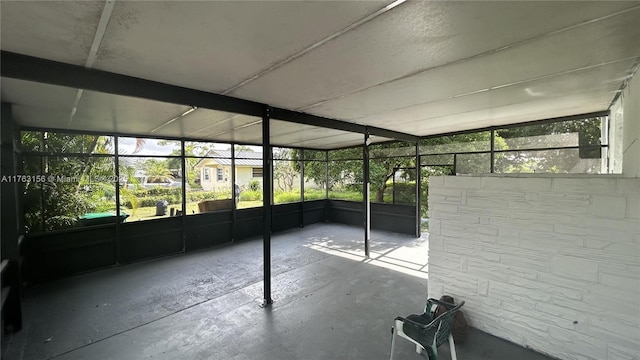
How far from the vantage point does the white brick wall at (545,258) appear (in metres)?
2.06

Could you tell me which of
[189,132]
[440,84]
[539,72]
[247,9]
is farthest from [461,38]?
[189,132]

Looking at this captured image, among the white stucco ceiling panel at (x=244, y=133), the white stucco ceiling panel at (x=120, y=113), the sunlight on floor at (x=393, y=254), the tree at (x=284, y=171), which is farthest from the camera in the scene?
the tree at (x=284, y=171)

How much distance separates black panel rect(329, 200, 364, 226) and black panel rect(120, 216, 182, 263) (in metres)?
5.06

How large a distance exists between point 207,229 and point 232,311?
3.56m

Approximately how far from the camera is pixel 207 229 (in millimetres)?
6512

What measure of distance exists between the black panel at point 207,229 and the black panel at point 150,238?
0.65ft

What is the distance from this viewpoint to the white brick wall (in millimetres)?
2064

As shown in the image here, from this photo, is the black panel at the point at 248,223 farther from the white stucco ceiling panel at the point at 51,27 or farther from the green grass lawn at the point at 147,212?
the white stucco ceiling panel at the point at 51,27

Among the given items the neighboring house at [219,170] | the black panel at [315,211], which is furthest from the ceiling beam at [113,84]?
the black panel at [315,211]

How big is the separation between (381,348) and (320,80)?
2.82 meters

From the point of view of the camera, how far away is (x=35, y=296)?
154 inches

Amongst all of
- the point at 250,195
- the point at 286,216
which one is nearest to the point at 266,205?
the point at 250,195

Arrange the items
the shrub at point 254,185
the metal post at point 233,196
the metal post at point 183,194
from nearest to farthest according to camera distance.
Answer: the metal post at point 183,194 < the metal post at point 233,196 < the shrub at point 254,185

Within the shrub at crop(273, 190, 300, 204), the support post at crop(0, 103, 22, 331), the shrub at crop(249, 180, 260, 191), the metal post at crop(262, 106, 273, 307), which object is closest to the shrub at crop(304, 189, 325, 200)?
the shrub at crop(273, 190, 300, 204)
